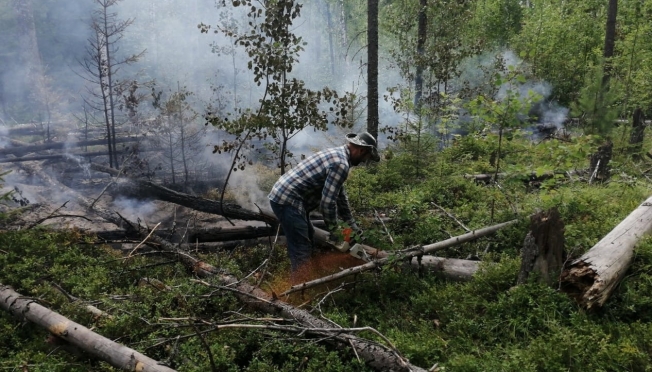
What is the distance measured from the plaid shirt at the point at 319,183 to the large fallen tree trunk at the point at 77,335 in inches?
87.1

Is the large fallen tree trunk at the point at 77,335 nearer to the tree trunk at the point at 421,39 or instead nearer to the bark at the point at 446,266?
the bark at the point at 446,266

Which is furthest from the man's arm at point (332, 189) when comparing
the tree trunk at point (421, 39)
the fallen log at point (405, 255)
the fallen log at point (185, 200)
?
the tree trunk at point (421, 39)

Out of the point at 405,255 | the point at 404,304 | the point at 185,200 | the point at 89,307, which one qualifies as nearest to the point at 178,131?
the point at 185,200

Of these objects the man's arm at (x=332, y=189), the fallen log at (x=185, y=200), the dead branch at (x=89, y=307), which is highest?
the man's arm at (x=332, y=189)

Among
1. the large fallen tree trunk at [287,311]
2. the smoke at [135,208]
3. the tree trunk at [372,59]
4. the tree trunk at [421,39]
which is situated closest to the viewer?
the large fallen tree trunk at [287,311]

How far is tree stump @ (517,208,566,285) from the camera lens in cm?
401

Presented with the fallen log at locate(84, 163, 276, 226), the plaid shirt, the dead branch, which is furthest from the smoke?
the plaid shirt

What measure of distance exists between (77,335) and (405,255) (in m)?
3.24

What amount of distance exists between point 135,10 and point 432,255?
29.7 meters

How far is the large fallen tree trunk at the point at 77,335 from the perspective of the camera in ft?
11.5

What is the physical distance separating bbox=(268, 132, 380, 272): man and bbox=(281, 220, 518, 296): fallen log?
485 mm

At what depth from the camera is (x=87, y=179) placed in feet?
34.9

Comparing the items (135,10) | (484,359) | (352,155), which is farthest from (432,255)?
(135,10)

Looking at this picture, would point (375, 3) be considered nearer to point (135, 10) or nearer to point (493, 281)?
point (493, 281)
